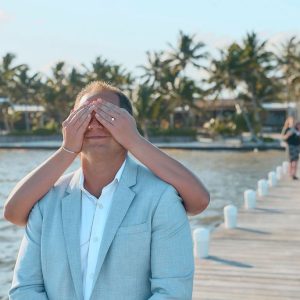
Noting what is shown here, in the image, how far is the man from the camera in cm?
228

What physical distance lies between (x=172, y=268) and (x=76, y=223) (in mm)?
379

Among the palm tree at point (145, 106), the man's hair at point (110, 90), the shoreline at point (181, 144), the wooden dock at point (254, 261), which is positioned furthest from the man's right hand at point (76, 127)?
the palm tree at point (145, 106)

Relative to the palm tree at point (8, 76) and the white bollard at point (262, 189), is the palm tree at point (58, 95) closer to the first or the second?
the palm tree at point (8, 76)

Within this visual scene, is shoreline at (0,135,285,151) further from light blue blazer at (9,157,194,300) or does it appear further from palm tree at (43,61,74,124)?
light blue blazer at (9,157,194,300)

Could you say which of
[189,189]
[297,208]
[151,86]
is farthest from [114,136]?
[151,86]

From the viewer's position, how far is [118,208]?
230 centimetres

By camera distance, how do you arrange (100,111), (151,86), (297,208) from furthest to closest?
(151,86), (297,208), (100,111)

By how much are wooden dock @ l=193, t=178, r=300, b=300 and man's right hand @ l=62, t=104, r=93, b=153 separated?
4170 mm

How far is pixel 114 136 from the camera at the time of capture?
227 centimetres

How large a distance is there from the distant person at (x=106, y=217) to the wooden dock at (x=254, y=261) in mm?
3996

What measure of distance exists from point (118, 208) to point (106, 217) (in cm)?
6

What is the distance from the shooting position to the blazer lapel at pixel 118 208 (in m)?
2.26

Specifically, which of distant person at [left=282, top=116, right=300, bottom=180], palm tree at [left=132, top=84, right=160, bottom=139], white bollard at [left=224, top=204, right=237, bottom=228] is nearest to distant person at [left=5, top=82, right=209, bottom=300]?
white bollard at [left=224, top=204, right=237, bottom=228]

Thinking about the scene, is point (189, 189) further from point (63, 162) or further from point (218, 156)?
point (218, 156)
